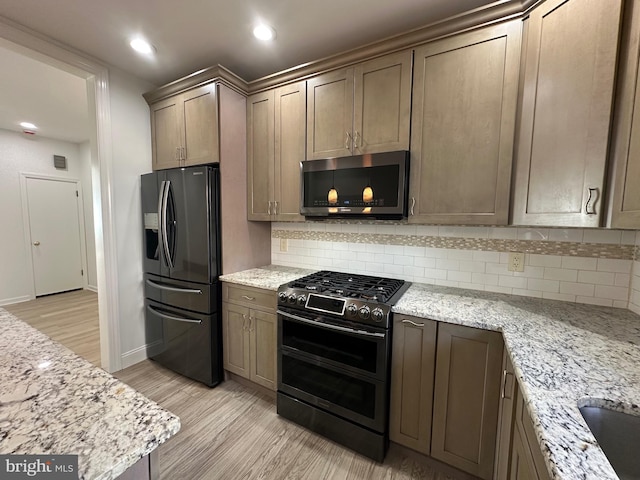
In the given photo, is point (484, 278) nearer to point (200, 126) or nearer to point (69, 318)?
point (200, 126)

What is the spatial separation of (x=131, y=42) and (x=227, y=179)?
3.88ft

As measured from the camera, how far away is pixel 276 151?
7.59ft

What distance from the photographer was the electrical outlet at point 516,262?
5.89 ft

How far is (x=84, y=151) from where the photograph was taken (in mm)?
4945

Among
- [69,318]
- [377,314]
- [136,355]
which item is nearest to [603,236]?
[377,314]

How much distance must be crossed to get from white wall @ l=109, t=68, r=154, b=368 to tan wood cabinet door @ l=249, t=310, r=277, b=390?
136cm

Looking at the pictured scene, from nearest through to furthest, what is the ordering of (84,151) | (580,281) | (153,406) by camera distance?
(153,406) → (580,281) → (84,151)

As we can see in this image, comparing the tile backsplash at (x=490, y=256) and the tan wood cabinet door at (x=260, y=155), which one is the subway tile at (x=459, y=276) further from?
the tan wood cabinet door at (x=260, y=155)

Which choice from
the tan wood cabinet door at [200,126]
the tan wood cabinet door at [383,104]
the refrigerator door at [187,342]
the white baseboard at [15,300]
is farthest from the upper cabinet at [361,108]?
the white baseboard at [15,300]

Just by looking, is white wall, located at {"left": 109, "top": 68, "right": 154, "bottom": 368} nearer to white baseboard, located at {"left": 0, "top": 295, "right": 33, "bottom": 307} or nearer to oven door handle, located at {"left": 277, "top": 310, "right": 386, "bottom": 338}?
oven door handle, located at {"left": 277, "top": 310, "right": 386, "bottom": 338}

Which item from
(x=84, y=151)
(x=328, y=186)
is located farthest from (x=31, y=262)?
(x=328, y=186)

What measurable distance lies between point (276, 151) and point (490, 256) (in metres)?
1.81

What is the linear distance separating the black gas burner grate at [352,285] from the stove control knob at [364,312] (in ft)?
0.23

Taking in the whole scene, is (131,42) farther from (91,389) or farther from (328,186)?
(91,389)
